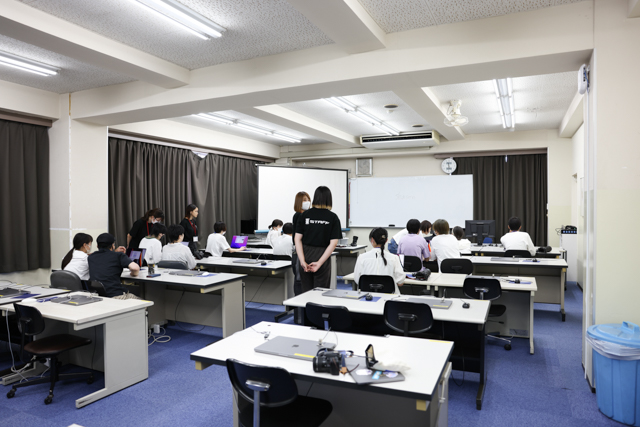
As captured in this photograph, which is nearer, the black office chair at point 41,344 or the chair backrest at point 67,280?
the black office chair at point 41,344

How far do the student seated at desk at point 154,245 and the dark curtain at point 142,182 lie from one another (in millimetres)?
1740

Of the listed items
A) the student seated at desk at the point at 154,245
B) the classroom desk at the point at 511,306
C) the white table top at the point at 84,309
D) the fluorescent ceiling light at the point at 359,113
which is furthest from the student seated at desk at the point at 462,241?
the white table top at the point at 84,309

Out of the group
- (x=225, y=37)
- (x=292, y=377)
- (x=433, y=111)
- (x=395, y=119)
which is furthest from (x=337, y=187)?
(x=292, y=377)

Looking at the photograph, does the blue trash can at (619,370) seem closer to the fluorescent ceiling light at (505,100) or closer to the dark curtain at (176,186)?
the fluorescent ceiling light at (505,100)

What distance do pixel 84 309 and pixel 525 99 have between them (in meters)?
6.16

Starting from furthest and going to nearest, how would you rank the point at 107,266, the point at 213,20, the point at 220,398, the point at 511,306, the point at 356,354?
the point at 511,306
the point at 107,266
the point at 213,20
the point at 220,398
the point at 356,354

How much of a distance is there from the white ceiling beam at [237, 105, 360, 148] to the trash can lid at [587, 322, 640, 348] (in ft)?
15.7

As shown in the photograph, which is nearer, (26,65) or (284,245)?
(26,65)

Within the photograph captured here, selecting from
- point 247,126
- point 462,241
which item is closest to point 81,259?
point 247,126

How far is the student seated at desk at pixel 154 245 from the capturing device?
5.05 meters

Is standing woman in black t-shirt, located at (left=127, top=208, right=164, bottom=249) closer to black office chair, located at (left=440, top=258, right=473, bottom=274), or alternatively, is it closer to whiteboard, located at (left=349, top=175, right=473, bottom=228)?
black office chair, located at (left=440, top=258, right=473, bottom=274)

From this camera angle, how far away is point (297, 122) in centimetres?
689

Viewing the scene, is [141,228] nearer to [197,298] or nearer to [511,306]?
[197,298]

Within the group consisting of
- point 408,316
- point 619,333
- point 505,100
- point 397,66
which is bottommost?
point 619,333
